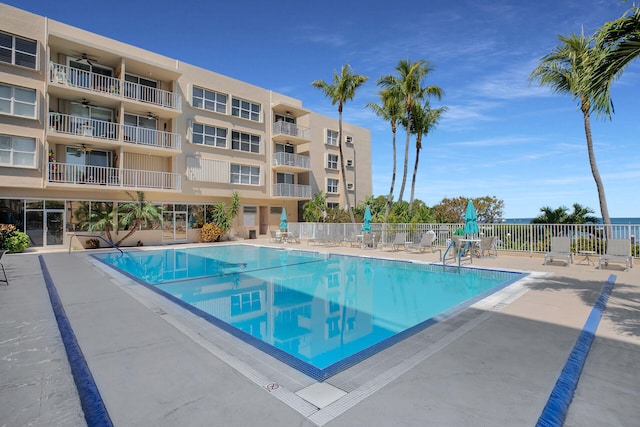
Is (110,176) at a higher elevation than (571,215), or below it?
higher

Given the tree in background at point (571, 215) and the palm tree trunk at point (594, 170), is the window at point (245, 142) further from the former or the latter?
the palm tree trunk at point (594, 170)

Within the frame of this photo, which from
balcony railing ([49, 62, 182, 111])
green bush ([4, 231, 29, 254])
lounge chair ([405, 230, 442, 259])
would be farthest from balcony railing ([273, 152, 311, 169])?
green bush ([4, 231, 29, 254])

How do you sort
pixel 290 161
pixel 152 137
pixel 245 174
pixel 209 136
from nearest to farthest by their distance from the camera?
pixel 152 137
pixel 209 136
pixel 245 174
pixel 290 161

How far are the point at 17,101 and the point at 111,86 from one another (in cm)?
445

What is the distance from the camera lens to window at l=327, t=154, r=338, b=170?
33094 mm

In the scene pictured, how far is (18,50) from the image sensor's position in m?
15.8

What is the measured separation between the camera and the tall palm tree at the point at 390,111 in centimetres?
2519

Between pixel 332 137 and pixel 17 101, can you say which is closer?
pixel 17 101

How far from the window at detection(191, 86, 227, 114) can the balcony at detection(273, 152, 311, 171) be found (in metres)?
5.44

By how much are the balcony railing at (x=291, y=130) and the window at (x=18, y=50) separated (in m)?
15.1

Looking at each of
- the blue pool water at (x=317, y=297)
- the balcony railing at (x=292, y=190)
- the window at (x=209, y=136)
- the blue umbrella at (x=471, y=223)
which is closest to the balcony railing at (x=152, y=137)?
the window at (x=209, y=136)

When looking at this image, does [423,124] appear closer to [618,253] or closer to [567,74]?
[567,74]

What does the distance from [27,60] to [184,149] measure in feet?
28.0

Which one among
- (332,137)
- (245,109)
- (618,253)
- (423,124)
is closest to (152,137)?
(245,109)
